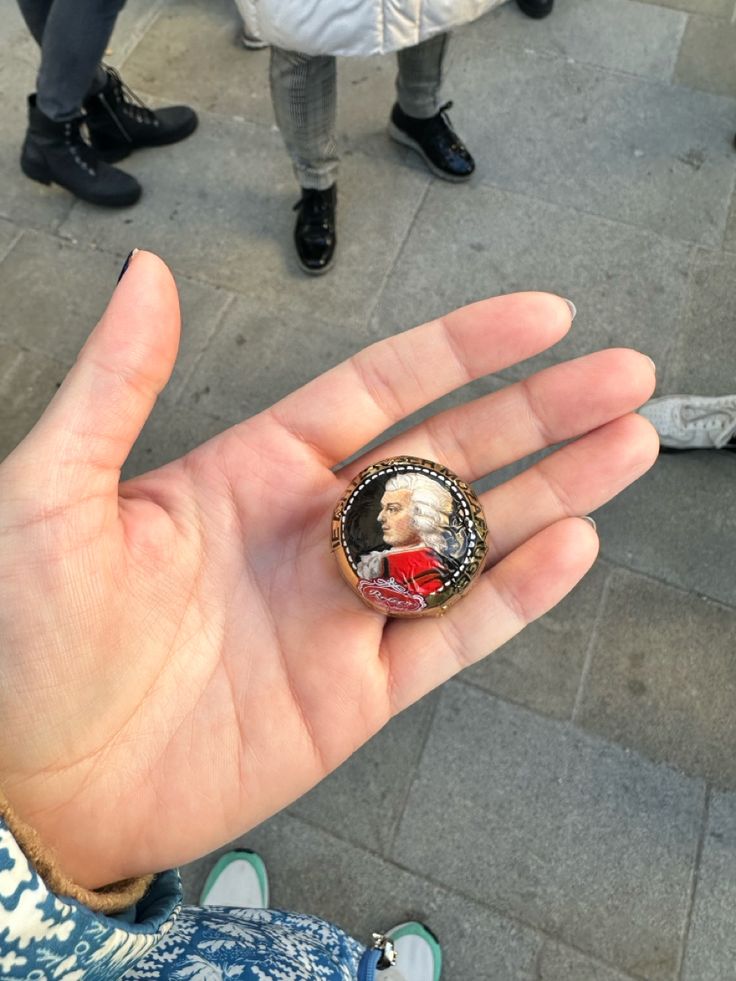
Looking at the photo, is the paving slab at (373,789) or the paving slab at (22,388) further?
the paving slab at (22,388)

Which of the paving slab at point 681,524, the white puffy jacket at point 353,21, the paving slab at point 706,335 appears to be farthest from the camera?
the paving slab at point 706,335

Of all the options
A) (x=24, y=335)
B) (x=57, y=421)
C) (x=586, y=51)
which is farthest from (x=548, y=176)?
(x=57, y=421)

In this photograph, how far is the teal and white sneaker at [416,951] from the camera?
280cm

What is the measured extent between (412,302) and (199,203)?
1417 millimetres

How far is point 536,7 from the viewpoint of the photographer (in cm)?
499

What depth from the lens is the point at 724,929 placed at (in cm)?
291

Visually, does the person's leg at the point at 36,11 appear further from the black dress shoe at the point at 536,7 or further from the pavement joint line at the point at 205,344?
the black dress shoe at the point at 536,7

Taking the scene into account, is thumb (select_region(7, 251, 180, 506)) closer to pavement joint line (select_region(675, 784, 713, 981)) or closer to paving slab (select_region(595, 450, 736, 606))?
paving slab (select_region(595, 450, 736, 606))

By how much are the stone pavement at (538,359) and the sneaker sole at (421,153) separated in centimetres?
6

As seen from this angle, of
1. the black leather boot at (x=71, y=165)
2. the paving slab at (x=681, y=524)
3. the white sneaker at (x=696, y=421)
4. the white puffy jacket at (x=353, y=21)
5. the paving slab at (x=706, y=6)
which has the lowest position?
the paving slab at (x=681, y=524)

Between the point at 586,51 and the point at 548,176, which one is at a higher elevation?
the point at 586,51

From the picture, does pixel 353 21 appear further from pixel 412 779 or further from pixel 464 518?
pixel 412 779

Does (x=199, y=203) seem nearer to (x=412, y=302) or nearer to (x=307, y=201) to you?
(x=307, y=201)

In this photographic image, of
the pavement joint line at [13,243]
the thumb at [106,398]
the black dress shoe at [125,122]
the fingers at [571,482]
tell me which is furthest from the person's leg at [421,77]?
the thumb at [106,398]
